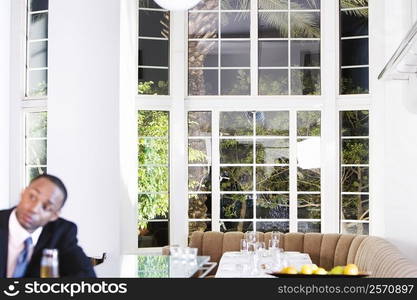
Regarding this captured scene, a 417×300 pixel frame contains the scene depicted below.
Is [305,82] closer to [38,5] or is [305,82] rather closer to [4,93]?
[38,5]

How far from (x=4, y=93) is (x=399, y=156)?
128 inches

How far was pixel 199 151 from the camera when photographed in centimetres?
511

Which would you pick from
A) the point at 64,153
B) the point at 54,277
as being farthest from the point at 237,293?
the point at 64,153

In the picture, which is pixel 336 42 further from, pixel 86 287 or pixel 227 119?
pixel 86 287

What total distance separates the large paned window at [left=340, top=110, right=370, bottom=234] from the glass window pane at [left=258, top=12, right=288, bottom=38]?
2.35 feet

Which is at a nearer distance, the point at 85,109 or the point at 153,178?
the point at 85,109

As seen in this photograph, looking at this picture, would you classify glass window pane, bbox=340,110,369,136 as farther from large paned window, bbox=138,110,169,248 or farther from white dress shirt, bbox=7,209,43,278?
white dress shirt, bbox=7,209,43,278

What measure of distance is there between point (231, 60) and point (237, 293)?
3448 millimetres

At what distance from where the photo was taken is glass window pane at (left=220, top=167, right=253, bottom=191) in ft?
16.8

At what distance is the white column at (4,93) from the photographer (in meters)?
1.72

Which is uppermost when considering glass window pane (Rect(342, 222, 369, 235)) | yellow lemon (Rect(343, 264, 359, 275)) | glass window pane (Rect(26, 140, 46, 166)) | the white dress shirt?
glass window pane (Rect(26, 140, 46, 166))

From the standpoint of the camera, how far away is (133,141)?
4934 mm


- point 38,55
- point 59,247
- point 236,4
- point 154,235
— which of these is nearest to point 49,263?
point 59,247

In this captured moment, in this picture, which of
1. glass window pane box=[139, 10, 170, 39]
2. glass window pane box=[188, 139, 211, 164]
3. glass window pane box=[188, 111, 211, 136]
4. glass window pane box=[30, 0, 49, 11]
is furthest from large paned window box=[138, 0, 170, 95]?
glass window pane box=[30, 0, 49, 11]
